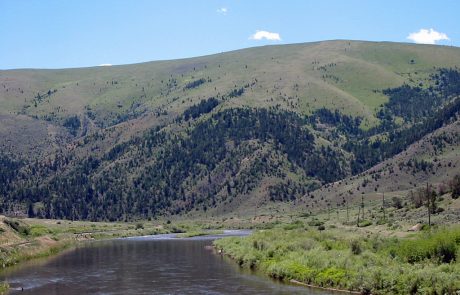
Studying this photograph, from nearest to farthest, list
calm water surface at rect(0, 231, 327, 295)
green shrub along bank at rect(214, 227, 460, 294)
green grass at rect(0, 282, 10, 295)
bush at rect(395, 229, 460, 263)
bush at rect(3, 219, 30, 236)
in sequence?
green shrub along bank at rect(214, 227, 460, 294) → bush at rect(395, 229, 460, 263) → green grass at rect(0, 282, 10, 295) → calm water surface at rect(0, 231, 327, 295) → bush at rect(3, 219, 30, 236)

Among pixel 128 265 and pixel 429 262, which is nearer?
pixel 429 262

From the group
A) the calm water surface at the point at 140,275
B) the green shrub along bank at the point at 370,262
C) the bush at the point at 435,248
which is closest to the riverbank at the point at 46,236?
the calm water surface at the point at 140,275

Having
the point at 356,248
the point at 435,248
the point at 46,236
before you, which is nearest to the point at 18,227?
the point at 46,236

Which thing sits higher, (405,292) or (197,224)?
(405,292)

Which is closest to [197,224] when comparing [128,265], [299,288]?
[128,265]

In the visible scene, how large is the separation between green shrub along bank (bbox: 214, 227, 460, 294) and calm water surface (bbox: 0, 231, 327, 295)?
8.89ft

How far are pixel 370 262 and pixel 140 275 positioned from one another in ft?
94.3

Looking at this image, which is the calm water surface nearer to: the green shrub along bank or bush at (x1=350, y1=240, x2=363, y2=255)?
the green shrub along bank

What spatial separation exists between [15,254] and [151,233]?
262 ft

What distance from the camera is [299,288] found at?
61.5 metres

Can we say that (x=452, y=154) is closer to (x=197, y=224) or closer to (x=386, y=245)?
(x=197, y=224)

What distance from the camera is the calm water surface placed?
209 feet

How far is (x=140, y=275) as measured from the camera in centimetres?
7656

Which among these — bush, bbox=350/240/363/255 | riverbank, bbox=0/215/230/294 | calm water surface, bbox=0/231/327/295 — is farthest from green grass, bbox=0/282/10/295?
bush, bbox=350/240/363/255
